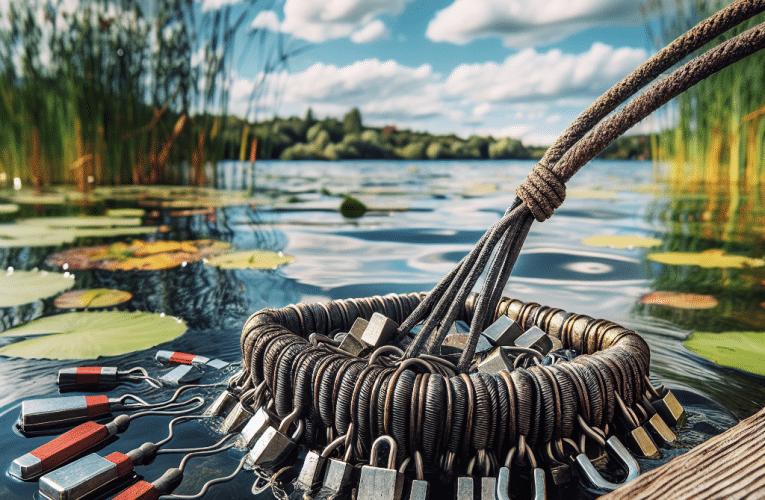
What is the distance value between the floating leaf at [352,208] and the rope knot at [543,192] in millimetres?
3177

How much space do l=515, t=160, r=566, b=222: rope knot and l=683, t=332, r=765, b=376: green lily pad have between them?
0.70 metres

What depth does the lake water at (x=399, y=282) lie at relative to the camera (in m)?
1.04

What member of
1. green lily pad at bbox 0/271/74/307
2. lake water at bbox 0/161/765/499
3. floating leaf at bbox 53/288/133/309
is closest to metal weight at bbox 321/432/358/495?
lake water at bbox 0/161/765/499

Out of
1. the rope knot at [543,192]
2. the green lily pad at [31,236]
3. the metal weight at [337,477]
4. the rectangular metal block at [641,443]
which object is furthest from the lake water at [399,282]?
the rope knot at [543,192]

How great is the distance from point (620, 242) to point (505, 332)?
2.24 metres

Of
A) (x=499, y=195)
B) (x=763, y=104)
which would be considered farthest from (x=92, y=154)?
(x=763, y=104)

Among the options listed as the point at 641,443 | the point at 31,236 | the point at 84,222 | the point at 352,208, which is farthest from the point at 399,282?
the point at 84,222

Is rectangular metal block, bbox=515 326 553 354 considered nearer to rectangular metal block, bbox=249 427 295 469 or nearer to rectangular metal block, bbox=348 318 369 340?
rectangular metal block, bbox=348 318 369 340

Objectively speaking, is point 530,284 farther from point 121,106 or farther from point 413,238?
point 121,106

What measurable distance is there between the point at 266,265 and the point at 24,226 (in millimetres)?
2006

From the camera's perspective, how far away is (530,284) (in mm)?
2234

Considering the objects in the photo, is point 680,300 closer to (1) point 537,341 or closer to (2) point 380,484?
(1) point 537,341

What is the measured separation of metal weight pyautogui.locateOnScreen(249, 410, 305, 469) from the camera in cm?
83

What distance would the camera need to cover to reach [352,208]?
419 cm
